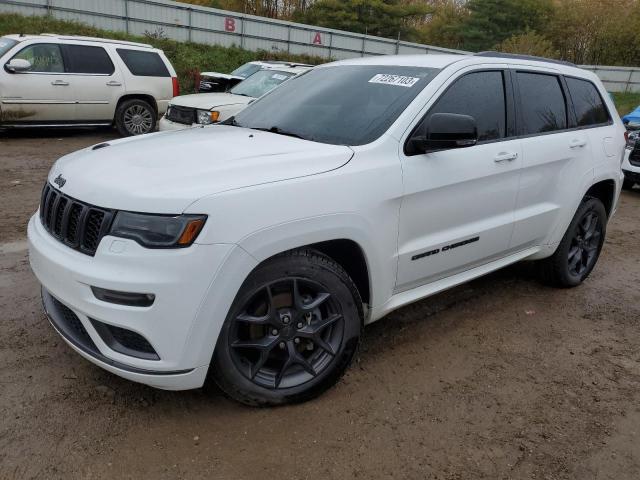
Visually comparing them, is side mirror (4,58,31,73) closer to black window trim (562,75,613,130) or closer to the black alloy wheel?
black window trim (562,75,613,130)

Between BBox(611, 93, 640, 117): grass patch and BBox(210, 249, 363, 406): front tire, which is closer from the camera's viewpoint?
BBox(210, 249, 363, 406): front tire

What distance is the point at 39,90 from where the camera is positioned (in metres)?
9.59

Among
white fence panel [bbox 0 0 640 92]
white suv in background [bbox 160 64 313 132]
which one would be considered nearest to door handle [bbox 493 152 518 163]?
white suv in background [bbox 160 64 313 132]

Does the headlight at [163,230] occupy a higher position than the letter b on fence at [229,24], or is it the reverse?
the letter b on fence at [229,24]

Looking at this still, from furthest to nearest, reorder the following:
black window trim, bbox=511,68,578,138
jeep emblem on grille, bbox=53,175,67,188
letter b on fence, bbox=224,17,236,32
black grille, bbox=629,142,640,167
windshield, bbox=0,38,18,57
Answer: letter b on fence, bbox=224,17,236,32 < windshield, bbox=0,38,18,57 < black grille, bbox=629,142,640,167 < black window trim, bbox=511,68,578,138 < jeep emblem on grille, bbox=53,175,67,188

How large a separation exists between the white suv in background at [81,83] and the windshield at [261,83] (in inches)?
94.5

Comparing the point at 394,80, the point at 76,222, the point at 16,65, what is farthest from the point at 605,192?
Answer: the point at 16,65

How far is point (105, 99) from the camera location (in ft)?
34.0

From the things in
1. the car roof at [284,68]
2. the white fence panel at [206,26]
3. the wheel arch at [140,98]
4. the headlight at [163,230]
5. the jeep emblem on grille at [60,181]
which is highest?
the white fence panel at [206,26]

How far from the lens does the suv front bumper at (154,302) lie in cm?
222

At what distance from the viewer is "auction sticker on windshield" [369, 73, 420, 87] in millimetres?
3281

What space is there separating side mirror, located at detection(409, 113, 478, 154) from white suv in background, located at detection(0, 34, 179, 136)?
8629mm

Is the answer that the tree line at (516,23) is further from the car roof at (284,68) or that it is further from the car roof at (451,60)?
the car roof at (451,60)

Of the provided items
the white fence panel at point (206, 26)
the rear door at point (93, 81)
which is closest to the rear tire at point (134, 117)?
the rear door at point (93, 81)
